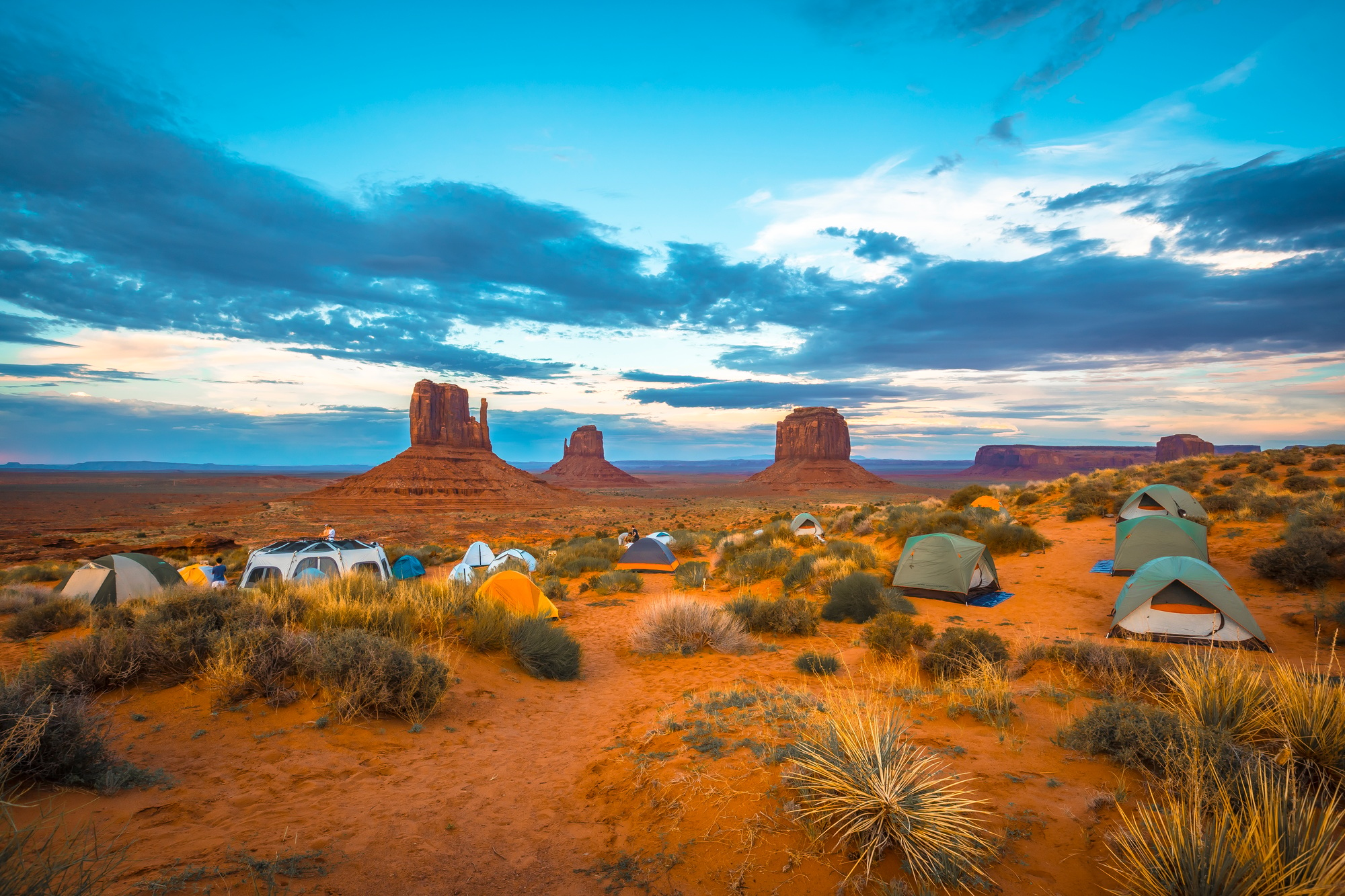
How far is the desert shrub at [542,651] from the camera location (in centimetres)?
927

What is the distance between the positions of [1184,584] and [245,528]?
180ft

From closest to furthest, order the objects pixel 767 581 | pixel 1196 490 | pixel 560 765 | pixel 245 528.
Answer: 1. pixel 560 765
2. pixel 767 581
3. pixel 1196 490
4. pixel 245 528

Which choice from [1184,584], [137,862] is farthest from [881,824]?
[1184,584]

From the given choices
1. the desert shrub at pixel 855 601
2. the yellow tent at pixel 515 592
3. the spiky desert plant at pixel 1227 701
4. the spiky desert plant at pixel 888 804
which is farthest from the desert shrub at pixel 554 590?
the spiky desert plant at pixel 1227 701

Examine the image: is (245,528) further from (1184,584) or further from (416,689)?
(1184,584)

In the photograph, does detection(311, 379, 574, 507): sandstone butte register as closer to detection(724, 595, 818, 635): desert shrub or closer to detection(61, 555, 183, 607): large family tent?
detection(61, 555, 183, 607): large family tent

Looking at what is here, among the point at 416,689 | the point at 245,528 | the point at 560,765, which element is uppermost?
the point at 416,689

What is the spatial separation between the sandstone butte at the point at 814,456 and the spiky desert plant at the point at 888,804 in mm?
102744

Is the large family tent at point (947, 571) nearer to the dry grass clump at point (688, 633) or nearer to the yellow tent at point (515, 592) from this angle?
the dry grass clump at point (688, 633)

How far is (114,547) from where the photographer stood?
30.2 metres

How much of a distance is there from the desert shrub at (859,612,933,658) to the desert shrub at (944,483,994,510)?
18.1 meters

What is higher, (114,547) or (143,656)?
(143,656)

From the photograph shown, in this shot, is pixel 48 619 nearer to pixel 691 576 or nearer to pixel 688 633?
pixel 688 633

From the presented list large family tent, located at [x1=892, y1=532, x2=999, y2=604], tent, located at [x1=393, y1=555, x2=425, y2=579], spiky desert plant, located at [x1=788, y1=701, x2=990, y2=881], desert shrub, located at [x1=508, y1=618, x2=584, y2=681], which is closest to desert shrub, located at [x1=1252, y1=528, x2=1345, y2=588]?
large family tent, located at [x1=892, y1=532, x2=999, y2=604]
